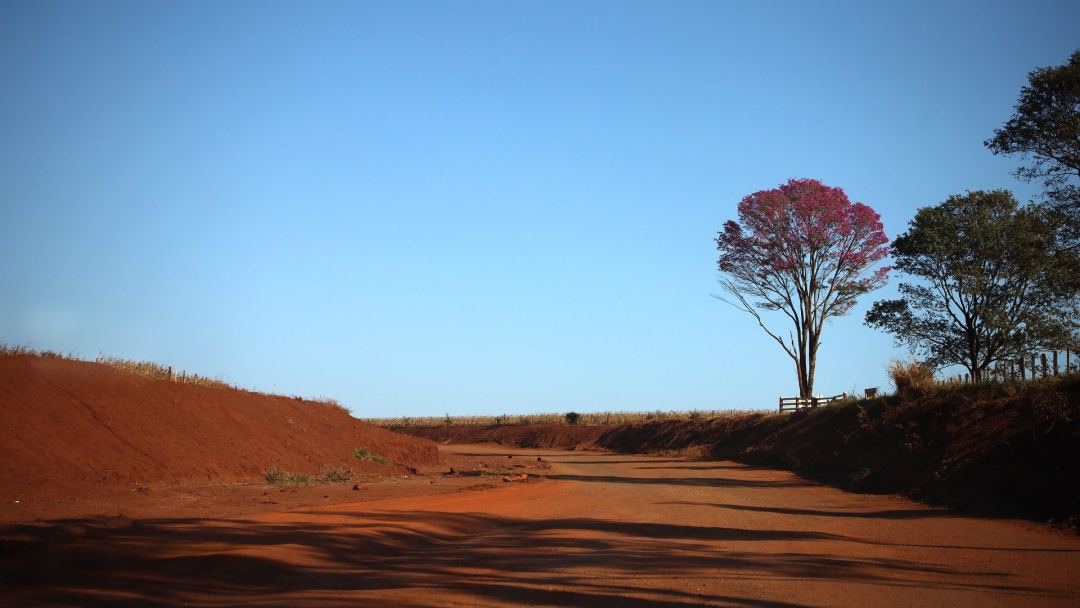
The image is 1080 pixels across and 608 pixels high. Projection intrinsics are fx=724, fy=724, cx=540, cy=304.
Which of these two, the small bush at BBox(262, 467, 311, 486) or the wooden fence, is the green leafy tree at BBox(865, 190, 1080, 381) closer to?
the wooden fence

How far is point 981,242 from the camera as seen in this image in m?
31.5

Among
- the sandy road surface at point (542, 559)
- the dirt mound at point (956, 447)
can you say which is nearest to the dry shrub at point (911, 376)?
the dirt mound at point (956, 447)

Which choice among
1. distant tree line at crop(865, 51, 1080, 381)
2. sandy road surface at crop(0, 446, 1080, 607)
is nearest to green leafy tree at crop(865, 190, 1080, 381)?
distant tree line at crop(865, 51, 1080, 381)

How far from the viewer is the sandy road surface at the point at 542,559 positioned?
703 centimetres

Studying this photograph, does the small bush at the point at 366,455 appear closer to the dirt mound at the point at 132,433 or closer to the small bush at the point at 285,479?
the dirt mound at the point at 132,433

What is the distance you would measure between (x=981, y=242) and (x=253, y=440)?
99.1 ft

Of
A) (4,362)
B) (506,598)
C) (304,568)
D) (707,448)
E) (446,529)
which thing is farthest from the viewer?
(707,448)

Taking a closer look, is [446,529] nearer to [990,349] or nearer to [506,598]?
[506,598]

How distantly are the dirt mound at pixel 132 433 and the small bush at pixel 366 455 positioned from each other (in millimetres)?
308

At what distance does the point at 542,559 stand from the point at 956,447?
11.9 metres

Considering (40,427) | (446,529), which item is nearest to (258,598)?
(446,529)

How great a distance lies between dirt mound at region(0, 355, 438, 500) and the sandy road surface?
16.5 feet

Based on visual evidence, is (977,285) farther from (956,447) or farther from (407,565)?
(407,565)

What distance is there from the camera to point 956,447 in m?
16.3
